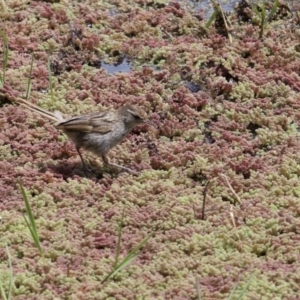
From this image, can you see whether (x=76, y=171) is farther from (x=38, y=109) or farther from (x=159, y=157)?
(x=38, y=109)

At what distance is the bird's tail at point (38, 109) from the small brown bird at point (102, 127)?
2 cm

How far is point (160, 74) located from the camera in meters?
10.0

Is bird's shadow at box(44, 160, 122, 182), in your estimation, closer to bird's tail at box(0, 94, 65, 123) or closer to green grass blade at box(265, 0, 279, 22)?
bird's tail at box(0, 94, 65, 123)

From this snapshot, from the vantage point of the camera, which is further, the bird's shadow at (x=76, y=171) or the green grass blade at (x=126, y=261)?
the bird's shadow at (x=76, y=171)

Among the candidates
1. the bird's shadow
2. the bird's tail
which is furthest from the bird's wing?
the bird's shadow

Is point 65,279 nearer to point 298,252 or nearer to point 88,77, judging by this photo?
point 298,252

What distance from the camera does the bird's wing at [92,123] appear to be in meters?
8.41

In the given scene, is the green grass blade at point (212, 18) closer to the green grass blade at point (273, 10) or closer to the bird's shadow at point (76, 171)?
the green grass blade at point (273, 10)

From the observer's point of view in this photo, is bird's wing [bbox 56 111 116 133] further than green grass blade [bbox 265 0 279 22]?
No

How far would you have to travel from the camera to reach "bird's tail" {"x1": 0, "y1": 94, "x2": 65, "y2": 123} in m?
8.91

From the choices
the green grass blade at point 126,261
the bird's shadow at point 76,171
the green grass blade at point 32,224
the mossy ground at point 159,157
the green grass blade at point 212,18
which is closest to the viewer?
the green grass blade at point 126,261

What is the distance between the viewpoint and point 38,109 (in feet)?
30.0

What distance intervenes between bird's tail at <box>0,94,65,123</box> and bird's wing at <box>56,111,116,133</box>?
0.31m

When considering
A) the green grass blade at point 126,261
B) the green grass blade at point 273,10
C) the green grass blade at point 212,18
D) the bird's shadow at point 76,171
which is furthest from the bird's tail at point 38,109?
the green grass blade at point 273,10
